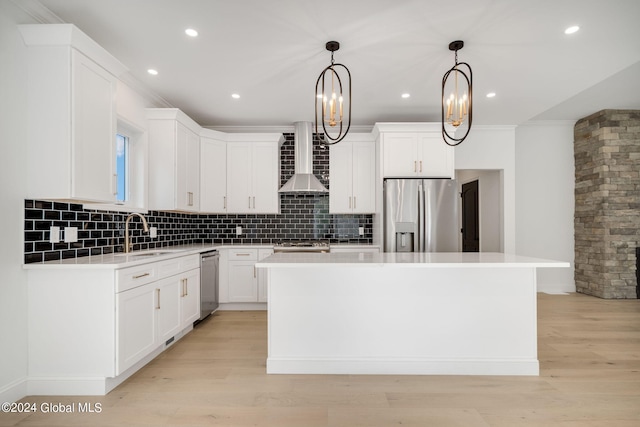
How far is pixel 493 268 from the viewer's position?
2680 millimetres

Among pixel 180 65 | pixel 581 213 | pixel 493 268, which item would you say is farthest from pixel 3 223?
pixel 581 213

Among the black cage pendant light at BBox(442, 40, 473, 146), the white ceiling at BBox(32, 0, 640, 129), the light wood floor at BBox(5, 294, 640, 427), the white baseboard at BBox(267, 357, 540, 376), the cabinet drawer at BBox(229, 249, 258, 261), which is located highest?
the white ceiling at BBox(32, 0, 640, 129)

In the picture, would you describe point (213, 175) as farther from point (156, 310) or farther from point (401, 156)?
point (401, 156)

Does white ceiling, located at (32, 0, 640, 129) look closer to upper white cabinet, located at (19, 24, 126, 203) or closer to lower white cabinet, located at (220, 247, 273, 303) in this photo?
upper white cabinet, located at (19, 24, 126, 203)

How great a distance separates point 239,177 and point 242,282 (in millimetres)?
Answer: 1540

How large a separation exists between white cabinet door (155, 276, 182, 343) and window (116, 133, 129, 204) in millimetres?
1084

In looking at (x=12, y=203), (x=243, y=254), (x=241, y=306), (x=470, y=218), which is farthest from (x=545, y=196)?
(x=12, y=203)

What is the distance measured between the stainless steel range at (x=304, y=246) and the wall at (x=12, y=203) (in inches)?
110

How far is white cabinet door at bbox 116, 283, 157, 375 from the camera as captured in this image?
7.89 feet

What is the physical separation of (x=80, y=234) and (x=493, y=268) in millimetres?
3463

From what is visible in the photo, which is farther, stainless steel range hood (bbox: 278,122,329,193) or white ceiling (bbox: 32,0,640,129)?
stainless steel range hood (bbox: 278,122,329,193)

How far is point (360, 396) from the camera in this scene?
233cm

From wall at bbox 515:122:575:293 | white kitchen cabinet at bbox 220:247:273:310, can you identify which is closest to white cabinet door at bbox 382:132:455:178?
wall at bbox 515:122:575:293

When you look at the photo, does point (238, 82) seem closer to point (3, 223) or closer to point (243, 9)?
point (243, 9)
